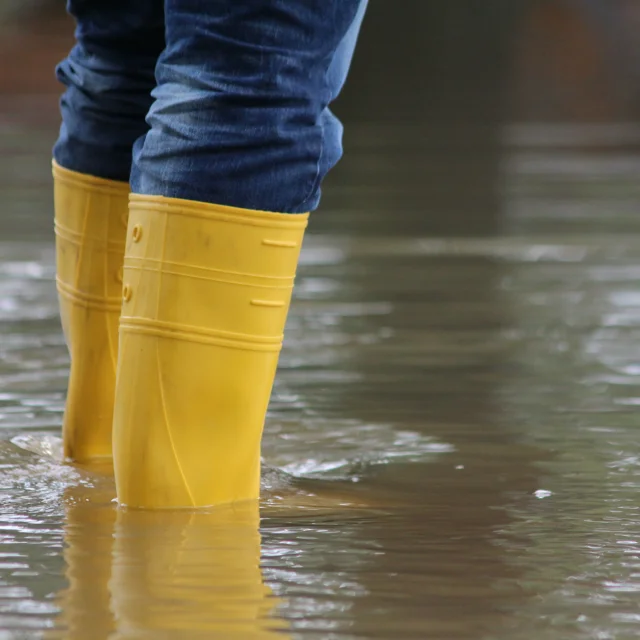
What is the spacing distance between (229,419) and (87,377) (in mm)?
343

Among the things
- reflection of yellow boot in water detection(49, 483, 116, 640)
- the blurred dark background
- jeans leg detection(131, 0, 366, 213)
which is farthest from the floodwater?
the blurred dark background

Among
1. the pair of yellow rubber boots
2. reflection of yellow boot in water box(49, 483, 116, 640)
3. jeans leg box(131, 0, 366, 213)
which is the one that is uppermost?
jeans leg box(131, 0, 366, 213)

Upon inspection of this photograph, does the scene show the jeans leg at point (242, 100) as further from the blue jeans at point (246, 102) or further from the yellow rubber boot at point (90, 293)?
the yellow rubber boot at point (90, 293)

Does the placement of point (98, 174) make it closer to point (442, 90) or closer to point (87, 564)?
point (87, 564)

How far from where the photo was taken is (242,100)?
1.22m

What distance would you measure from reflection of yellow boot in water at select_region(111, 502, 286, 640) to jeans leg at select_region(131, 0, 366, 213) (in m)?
0.27

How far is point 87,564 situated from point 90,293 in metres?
0.48

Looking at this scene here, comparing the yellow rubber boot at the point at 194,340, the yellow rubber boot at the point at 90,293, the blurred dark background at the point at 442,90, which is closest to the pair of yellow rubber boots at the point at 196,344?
the yellow rubber boot at the point at 194,340

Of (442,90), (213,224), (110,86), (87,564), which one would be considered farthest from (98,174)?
(442,90)

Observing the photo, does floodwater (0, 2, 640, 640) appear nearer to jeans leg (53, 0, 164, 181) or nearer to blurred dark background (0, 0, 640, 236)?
jeans leg (53, 0, 164, 181)

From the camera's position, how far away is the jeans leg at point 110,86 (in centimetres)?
151

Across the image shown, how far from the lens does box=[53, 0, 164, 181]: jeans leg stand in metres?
1.51

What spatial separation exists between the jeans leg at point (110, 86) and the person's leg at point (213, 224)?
0.83 ft

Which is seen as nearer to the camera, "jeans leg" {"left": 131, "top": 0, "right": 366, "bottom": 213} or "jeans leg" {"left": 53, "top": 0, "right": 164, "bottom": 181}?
"jeans leg" {"left": 131, "top": 0, "right": 366, "bottom": 213}
